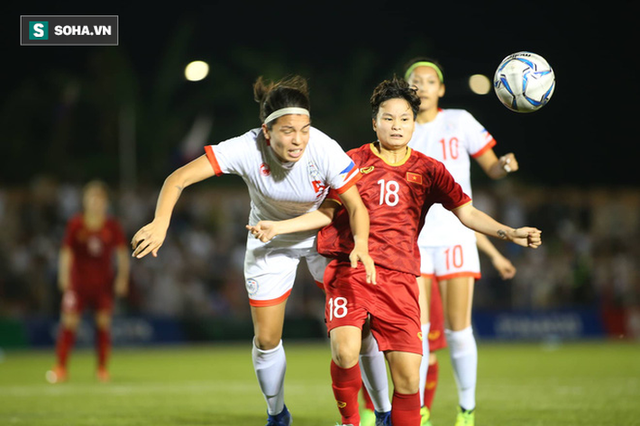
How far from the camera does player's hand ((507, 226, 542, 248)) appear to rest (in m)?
5.16

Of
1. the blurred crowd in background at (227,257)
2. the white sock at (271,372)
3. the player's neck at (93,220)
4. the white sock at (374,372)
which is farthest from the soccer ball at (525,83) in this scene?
the blurred crowd in background at (227,257)

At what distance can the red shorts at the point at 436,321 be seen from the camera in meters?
7.21

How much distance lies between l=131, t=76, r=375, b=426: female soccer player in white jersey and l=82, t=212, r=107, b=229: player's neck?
6.05 metres

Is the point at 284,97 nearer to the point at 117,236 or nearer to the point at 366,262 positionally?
the point at 366,262

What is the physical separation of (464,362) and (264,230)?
2213mm

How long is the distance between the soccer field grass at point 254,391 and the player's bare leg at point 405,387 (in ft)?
5.35

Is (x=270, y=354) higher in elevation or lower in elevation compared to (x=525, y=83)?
lower

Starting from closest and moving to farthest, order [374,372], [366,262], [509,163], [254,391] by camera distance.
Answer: [366,262] < [374,372] < [509,163] < [254,391]

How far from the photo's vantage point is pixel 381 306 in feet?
17.3

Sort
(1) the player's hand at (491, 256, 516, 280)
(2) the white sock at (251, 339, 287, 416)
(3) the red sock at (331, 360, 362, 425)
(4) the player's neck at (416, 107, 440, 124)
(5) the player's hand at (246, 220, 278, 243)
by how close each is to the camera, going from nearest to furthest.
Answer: (5) the player's hand at (246, 220, 278, 243), (3) the red sock at (331, 360, 362, 425), (2) the white sock at (251, 339, 287, 416), (4) the player's neck at (416, 107, 440, 124), (1) the player's hand at (491, 256, 516, 280)

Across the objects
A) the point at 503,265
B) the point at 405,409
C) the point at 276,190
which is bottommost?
the point at 405,409

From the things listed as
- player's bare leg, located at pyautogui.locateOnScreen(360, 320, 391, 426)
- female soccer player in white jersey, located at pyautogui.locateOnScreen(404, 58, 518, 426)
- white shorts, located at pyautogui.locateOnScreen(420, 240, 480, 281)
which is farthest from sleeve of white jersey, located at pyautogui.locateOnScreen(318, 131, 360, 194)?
white shorts, located at pyautogui.locateOnScreen(420, 240, 480, 281)

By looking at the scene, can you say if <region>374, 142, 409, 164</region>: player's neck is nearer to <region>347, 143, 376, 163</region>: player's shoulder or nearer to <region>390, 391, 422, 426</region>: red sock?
<region>347, 143, 376, 163</region>: player's shoulder

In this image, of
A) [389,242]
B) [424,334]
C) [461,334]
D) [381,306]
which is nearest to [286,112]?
[389,242]
